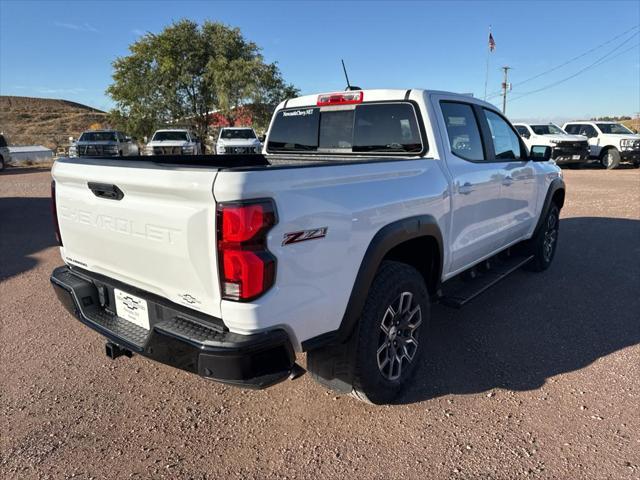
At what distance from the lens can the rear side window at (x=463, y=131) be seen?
140 inches

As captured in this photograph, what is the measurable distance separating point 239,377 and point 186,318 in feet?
1.38

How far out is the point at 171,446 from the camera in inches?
102

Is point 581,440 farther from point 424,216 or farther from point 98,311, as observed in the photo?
point 98,311

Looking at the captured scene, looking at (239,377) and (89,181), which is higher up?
(89,181)

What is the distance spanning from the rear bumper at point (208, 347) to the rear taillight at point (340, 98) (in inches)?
87.3

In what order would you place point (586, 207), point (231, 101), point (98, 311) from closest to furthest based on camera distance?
1. point (98, 311)
2. point (586, 207)
3. point (231, 101)

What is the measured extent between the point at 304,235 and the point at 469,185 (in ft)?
6.15

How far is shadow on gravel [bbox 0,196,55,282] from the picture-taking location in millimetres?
5945

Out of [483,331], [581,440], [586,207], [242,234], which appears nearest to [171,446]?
[242,234]

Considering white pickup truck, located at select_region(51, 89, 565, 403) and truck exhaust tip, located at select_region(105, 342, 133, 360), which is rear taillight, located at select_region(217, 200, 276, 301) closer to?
white pickup truck, located at select_region(51, 89, 565, 403)

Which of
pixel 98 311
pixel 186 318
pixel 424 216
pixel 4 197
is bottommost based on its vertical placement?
pixel 4 197

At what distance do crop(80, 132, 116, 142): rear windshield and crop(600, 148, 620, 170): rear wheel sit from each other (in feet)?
69.8

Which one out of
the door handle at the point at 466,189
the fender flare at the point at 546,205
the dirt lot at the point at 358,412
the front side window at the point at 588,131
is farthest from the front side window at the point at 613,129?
the door handle at the point at 466,189

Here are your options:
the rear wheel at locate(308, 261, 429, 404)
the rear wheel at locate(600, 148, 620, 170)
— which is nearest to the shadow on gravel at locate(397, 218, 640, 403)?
the rear wheel at locate(308, 261, 429, 404)
